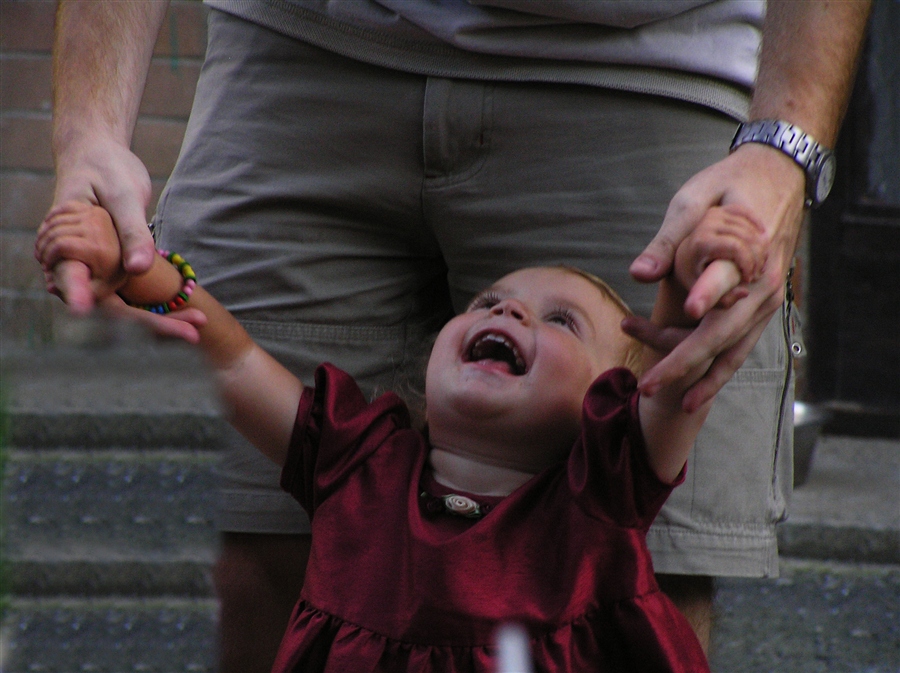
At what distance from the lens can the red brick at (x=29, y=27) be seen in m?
2.84

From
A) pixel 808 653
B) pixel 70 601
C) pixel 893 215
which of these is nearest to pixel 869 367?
pixel 893 215

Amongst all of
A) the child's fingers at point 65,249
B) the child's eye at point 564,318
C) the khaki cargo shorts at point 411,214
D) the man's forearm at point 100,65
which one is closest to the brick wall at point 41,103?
the khaki cargo shorts at point 411,214

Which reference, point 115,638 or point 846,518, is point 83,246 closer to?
point 115,638

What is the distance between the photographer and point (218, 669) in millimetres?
1424

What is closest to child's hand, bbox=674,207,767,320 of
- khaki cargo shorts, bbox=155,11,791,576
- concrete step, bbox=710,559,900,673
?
khaki cargo shorts, bbox=155,11,791,576

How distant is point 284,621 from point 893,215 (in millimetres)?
2521

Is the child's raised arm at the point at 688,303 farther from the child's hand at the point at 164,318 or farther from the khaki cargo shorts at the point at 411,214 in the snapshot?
the child's hand at the point at 164,318

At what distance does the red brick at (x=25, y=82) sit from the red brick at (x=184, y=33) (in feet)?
1.00

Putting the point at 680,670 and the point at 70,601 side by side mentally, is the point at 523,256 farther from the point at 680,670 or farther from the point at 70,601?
the point at 70,601

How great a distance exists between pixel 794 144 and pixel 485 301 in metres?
0.44

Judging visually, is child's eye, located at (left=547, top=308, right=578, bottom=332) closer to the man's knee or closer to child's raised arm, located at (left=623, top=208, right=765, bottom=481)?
child's raised arm, located at (left=623, top=208, right=765, bottom=481)

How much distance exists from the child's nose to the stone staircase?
0.51 metres

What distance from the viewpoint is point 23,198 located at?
2.85 m

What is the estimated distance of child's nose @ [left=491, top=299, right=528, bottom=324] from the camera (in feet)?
4.23
